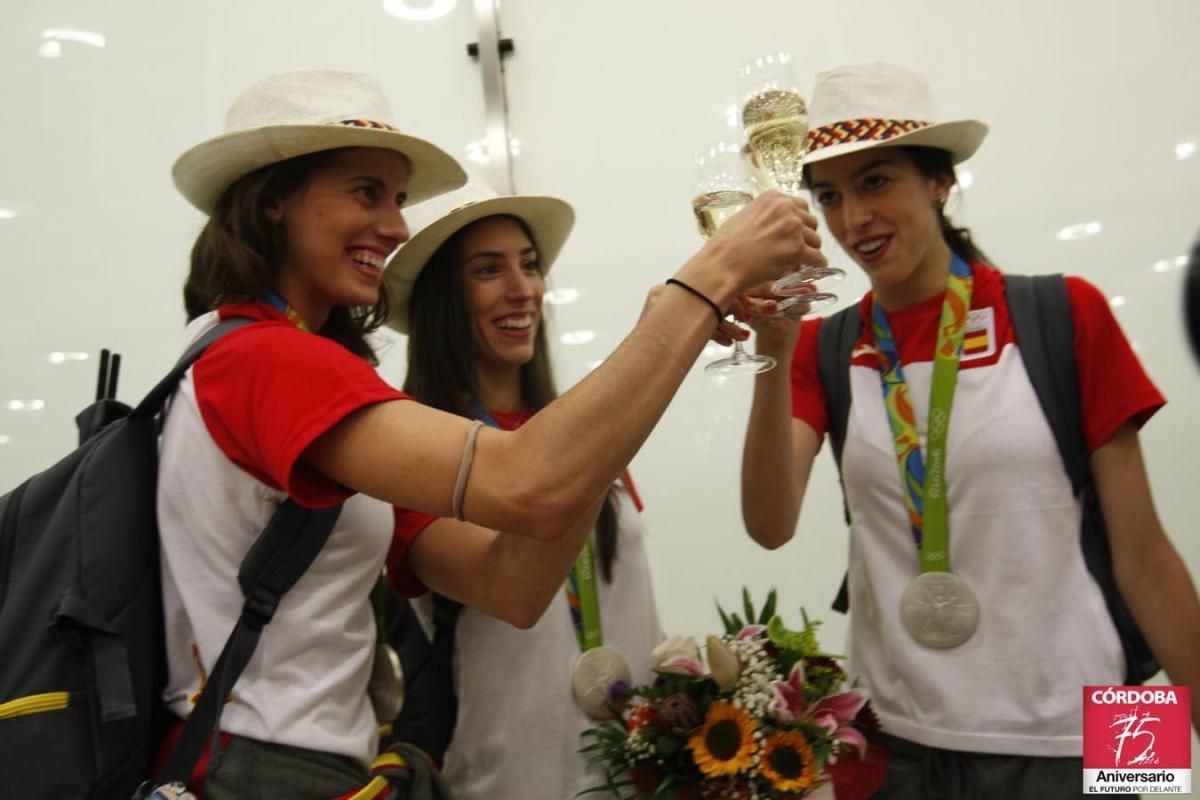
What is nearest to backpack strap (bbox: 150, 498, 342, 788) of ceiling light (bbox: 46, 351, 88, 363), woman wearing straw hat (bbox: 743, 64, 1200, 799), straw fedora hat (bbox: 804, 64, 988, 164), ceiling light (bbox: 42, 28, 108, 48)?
woman wearing straw hat (bbox: 743, 64, 1200, 799)

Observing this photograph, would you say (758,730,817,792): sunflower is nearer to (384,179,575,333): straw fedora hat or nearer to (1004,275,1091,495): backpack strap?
(1004,275,1091,495): backpack strap

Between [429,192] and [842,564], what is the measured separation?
1671 millimetres

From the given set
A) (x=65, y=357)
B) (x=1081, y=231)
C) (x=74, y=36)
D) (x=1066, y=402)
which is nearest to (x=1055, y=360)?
(x=1066, y=402)

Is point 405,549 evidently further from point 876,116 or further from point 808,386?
point 876,116

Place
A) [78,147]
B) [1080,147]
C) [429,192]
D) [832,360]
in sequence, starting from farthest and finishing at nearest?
[78,147] → [1080,147] → [832,360] → [429,192]

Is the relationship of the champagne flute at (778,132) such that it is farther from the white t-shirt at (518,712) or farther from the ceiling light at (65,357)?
the ceiling light at (65,357)

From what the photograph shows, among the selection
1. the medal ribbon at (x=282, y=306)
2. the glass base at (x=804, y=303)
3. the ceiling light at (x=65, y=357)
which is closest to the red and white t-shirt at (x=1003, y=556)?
the glass base at (x=804, y=303)

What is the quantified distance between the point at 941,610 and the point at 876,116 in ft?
3.09

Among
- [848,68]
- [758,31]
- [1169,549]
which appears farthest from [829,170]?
[758,31]

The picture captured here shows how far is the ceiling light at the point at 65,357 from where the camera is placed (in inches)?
126

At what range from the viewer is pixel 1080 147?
283 cm

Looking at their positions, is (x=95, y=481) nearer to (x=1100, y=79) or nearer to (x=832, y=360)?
(x=832, y=360)

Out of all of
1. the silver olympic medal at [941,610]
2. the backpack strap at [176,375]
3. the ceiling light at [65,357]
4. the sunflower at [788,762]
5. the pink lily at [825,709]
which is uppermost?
the ceiling light at [65,357]

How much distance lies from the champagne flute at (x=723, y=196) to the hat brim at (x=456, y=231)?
2.03 ft
